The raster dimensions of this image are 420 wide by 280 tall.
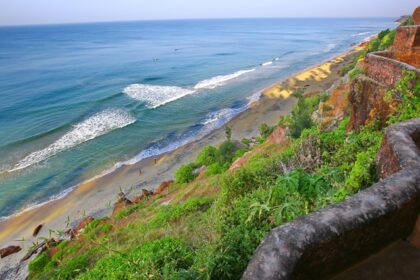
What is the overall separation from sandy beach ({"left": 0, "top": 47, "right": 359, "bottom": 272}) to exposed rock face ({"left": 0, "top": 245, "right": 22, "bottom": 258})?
308 millimetres

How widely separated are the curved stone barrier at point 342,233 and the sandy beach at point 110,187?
10.6 meters

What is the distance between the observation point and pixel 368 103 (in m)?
10.8

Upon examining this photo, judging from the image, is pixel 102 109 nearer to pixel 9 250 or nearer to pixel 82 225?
pixel 82 225

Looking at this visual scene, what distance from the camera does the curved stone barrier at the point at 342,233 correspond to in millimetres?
3205

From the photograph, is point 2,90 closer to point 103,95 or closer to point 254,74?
point 103,95

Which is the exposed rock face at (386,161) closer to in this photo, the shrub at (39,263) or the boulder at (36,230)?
the shrub at (39,263)

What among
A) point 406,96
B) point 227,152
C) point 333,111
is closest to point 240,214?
point 406,96

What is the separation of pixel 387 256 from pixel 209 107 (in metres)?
35.7

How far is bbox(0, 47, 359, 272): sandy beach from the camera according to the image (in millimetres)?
19477

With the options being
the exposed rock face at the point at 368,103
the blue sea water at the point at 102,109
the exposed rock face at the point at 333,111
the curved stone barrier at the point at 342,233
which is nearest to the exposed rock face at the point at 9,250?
the blue sea water at the point at 102,109

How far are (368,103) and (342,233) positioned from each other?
8.40m

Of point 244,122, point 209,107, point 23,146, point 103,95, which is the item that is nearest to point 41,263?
point 23,146

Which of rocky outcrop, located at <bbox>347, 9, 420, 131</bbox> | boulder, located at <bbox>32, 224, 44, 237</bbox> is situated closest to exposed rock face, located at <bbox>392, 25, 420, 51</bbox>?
rocky outcrop, located at <bbox>347, 9, 420, 131</bbox>

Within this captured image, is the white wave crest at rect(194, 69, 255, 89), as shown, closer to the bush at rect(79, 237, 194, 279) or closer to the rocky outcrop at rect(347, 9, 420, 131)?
the rocky outcrop at rect(347, 9, 420, 131)
